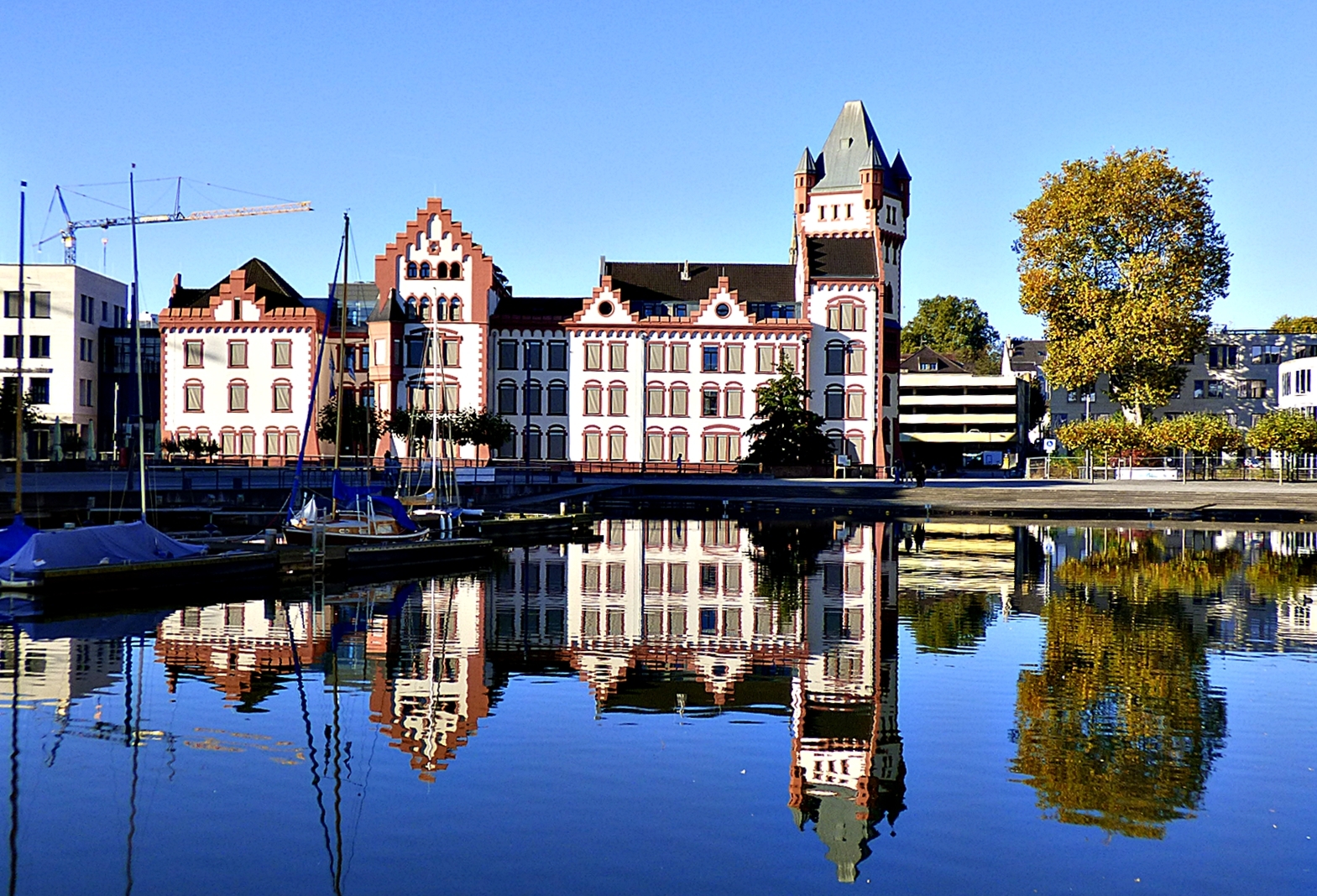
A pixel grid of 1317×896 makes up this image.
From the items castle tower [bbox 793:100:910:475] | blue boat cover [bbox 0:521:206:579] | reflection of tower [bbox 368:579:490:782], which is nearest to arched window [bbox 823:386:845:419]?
castle tower [bbox 793:100:910:475]

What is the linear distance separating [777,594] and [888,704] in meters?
14.0

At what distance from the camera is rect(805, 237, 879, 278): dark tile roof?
9588cm

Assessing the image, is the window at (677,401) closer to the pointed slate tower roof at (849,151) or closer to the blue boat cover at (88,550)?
the pointed slate tower roof at (849,151)

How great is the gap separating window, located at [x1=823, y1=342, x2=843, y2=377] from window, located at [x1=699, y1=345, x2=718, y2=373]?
25.2 ft

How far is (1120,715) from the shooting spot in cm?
2097

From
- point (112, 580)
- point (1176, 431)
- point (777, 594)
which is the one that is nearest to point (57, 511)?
point (112, 580)

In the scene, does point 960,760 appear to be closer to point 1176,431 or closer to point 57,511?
point 57,511

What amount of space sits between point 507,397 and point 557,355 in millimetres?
4659

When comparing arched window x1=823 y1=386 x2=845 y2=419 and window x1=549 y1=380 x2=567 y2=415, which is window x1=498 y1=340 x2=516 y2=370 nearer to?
window x1=549 y1=380 x2=567 y2=415

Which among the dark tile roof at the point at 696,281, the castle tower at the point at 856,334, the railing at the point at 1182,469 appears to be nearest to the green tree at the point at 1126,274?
the railing at the point at 1182,469

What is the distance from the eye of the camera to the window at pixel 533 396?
9569 centimetres

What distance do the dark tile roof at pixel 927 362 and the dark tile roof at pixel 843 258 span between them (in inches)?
2010

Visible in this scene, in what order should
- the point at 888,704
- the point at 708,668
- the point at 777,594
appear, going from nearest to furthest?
the point at 888,704 → the point at 708,668 → the point at 777,594

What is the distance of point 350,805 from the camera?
1598 centimetres
